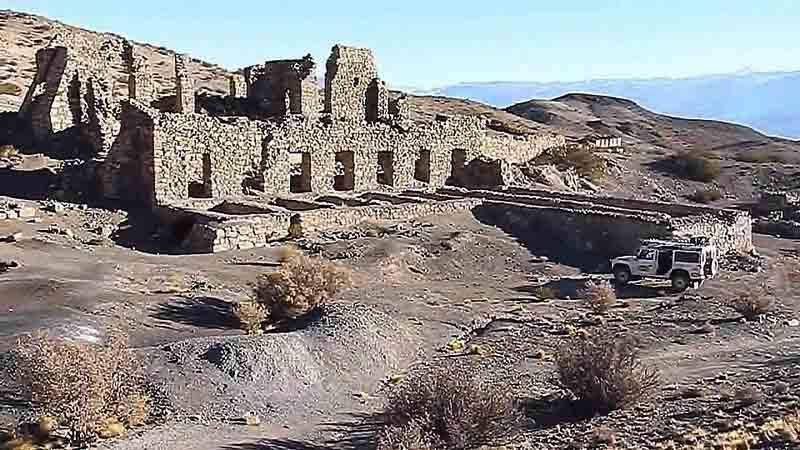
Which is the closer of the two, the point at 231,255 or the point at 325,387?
the point at 325,387

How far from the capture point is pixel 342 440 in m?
13.6

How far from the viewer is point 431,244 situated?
26.6 meters

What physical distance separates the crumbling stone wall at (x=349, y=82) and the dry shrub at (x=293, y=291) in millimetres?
19488

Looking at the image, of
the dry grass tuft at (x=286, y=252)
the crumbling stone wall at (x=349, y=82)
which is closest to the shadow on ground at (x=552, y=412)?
the dry grass tuft at (x=286, y=252)

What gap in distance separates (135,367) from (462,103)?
7003 centimetres

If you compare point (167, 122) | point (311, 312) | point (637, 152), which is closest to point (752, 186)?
point (637, 152)

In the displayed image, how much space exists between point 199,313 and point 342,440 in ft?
19.8

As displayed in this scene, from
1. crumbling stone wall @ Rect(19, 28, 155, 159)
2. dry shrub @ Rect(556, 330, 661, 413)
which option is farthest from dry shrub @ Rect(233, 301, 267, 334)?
crumbling stone wall @ Rect(19, 28, 155, 159)

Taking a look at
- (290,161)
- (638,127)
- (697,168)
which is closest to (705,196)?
(697,168)

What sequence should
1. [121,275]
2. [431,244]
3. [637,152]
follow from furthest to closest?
[637,152] → [431,244] → [121,275]

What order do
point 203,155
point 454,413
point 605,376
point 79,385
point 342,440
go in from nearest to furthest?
1. point 79,385
2. point 454,413
3. point 342,440
4. point 605,376
5. point 203,155

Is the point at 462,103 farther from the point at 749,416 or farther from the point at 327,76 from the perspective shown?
the point at 749,416

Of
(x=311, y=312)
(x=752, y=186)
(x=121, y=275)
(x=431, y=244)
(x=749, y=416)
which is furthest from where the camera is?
(x=752, y=186)

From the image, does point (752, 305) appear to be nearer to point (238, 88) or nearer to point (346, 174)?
point (346, 174)
